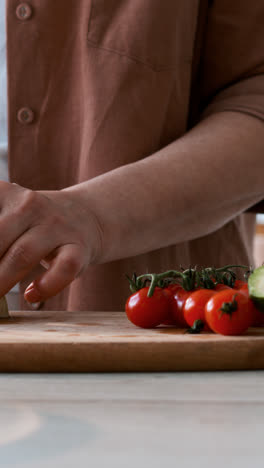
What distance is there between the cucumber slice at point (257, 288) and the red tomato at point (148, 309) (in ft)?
0.48

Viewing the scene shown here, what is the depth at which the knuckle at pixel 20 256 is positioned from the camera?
3.08 ft

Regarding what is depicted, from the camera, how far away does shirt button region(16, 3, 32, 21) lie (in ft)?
4.15

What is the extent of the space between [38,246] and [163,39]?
0.62 m

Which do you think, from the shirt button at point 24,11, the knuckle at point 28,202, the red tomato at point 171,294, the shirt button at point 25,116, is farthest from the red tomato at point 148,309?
the shirt button at point 24,11

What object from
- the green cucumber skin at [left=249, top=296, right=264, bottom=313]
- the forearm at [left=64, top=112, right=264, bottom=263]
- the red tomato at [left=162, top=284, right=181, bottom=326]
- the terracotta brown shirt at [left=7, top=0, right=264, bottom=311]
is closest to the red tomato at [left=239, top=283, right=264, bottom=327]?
the green cucumber skin at [left=249, top=296, right=264, bottom=313]

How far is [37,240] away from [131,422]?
505 mm

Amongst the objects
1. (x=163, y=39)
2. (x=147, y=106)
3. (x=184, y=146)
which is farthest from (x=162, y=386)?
(x=163, y=39)

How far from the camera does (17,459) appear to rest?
40 centimetres

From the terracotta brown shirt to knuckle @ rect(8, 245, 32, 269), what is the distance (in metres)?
0.36

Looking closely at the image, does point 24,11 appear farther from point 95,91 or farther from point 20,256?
point 20,256

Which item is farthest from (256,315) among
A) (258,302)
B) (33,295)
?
(33,295)

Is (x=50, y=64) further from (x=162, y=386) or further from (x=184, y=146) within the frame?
(x=162, y=386)

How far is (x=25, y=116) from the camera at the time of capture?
1292 mm

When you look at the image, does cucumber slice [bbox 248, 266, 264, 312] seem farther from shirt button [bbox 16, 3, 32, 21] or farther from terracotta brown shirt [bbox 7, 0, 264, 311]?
shirt button [bbox 16, 3, 32, 21]
